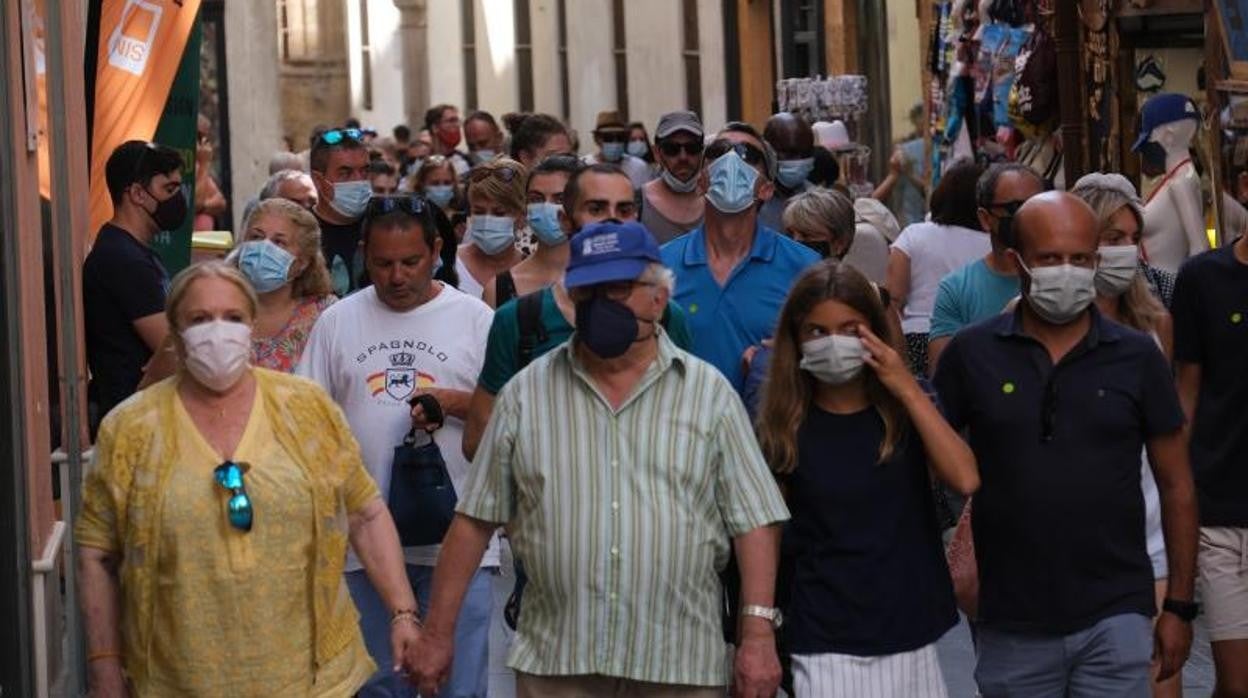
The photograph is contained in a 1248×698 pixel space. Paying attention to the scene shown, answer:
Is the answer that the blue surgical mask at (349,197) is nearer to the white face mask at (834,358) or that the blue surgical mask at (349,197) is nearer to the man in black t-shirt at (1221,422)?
the man in black t-shirt at (1221,422)

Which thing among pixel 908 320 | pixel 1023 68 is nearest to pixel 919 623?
pixel 908 320

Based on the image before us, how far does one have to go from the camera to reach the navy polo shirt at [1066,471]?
24.3 feet

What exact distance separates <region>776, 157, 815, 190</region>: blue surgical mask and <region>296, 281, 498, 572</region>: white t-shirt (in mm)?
4676

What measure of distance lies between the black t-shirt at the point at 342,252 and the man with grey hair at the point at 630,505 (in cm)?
470

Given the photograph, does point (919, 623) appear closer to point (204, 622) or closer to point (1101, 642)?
point (1101, 642)

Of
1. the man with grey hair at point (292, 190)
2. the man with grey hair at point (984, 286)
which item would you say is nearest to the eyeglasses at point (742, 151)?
the man with grey hair at point (984, 286)

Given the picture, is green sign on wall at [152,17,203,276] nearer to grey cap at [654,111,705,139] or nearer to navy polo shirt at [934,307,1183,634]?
grey cap at [654,111,705,139]

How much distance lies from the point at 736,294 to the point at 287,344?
1463 millimetres

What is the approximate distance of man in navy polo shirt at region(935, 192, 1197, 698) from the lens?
24.3 ft

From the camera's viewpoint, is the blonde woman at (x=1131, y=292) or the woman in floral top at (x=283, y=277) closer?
the blonde woman at (x=1131, y=292)

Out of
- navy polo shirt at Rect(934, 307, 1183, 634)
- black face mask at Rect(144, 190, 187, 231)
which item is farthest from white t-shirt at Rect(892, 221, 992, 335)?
navy polo shirt at Rect(934, 307, 1183, 634)

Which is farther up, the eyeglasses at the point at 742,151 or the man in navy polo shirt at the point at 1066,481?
the eyeglasses at the point at 742,151

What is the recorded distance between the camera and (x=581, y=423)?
6.94 m

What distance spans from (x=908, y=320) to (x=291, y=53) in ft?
145
